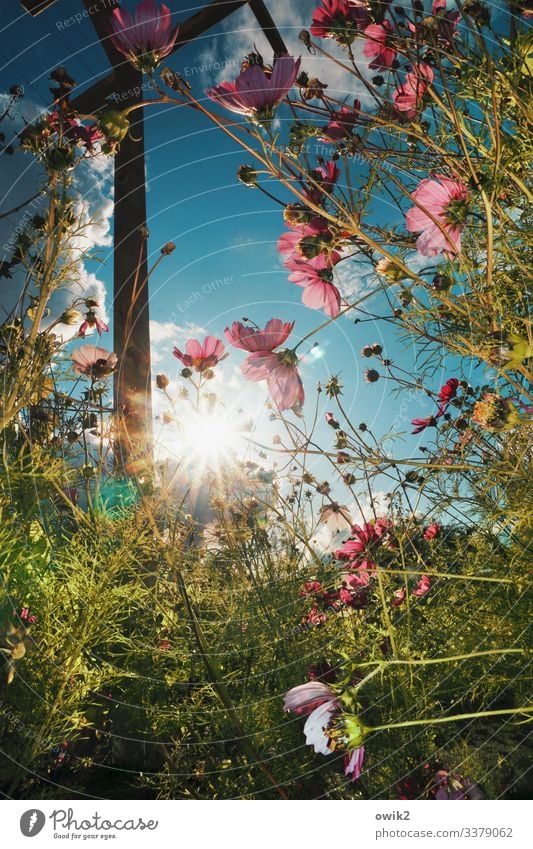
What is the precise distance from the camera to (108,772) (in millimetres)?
625

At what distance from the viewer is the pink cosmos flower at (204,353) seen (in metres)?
0.61

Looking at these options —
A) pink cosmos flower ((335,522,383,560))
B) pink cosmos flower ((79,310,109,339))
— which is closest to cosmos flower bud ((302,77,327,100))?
pink cosmos flower ((79,310,109,339))

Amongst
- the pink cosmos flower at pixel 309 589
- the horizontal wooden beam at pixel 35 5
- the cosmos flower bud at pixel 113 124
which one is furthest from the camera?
the pink cosmos flower at pixel 309 589

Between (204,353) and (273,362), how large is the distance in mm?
213

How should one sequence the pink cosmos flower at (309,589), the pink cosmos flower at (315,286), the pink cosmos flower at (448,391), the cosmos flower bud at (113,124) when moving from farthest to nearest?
1. the pink cosmos flower at (309,589)
2. the pink cosmos flower at (448,391)
3. the pink cosmos flower at (315,286)
4. the cosmos flower bud at (113,124)

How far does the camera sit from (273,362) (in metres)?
0.42

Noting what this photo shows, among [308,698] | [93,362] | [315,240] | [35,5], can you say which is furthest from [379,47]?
[308,698]

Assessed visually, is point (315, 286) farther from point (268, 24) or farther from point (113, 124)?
point (268, 24)

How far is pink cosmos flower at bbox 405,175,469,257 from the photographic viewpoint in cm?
40

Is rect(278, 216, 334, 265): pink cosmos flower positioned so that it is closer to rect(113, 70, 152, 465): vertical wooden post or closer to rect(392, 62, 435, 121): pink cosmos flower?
rect(392, 62, 435, 121): pink cosmos flower

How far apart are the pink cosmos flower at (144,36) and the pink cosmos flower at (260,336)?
0.19m

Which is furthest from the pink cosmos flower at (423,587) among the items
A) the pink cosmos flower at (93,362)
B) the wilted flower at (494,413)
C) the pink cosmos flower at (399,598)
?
the pink cosmos flower at (93,362)

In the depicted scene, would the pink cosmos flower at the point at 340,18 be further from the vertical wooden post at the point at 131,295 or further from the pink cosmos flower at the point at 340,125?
the vertical wooden post at the point at 131,295
